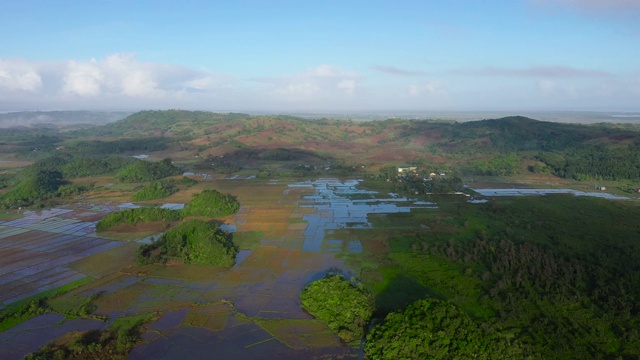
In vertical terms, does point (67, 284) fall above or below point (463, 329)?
below

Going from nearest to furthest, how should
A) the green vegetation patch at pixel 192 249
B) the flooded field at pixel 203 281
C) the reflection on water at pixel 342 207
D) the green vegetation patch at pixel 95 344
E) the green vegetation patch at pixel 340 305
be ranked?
the green vegetation patch at pixel 95 344, the flooded field at pixel 203 281, the green vegetation patch at pixel 340 305, the green vegetation patch at pixel 192 249, the reflection on water at pixel 342 207

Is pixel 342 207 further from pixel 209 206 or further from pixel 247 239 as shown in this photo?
pixel 209 206

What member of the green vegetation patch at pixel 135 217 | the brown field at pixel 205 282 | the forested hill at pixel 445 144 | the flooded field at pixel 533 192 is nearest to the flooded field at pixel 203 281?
the brown field at pixel 205 282

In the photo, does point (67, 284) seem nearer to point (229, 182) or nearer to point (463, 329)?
point (463, 329)

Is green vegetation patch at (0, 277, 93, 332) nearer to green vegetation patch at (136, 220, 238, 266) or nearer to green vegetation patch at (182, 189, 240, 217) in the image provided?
green vegetation patch at (136, 220, 238, 266)

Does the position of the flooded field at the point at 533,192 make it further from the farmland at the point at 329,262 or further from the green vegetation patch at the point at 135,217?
the green vegetation patch at the point at 135,217

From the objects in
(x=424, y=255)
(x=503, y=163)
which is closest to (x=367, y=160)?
(x=503, y=163)
